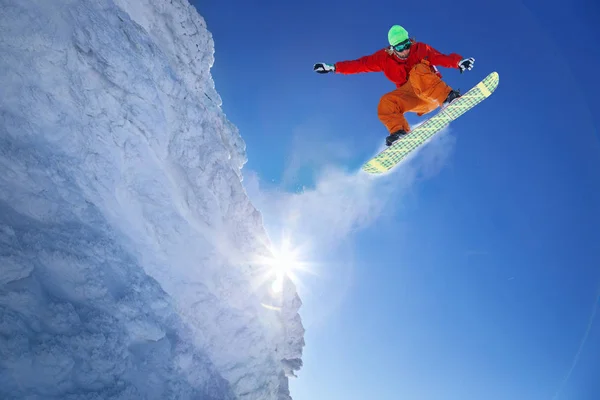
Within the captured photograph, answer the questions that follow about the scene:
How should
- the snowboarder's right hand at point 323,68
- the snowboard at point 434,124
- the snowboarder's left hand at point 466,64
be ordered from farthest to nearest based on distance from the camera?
the snowboarder's right hand at point 323,68
the snowboard at point 434,124
the snowboarder's left hand at point 466,64

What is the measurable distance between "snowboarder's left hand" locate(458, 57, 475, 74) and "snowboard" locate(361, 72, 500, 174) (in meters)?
0.47

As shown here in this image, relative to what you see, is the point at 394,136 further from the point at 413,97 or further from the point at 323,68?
the point at 323,68

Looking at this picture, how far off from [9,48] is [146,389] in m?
6.23

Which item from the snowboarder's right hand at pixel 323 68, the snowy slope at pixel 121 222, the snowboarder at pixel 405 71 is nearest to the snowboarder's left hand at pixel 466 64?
the snowboarder at pixel 405 71

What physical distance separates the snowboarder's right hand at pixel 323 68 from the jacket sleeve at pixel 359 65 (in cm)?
17

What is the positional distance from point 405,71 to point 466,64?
1.27m

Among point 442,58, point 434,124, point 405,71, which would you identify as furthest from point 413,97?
point 442,58

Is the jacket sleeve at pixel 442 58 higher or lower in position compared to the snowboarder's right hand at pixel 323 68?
lower

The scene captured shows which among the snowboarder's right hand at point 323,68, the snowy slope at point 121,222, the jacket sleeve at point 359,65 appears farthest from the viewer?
the jacket sleeve at point 359,65

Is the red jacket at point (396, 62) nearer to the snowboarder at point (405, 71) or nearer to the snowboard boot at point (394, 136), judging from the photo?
the snowboarder at point (405, 71)

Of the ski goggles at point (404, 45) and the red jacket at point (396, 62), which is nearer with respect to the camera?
the ski goggles at point (404, 45)

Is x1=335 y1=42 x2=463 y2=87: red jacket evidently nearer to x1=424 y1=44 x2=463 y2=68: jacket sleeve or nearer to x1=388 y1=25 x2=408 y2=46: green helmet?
x1=424 y1=44 x2=463 y2=68: jacket sleeve

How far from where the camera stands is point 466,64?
23.7 ft

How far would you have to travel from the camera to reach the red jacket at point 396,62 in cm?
741
